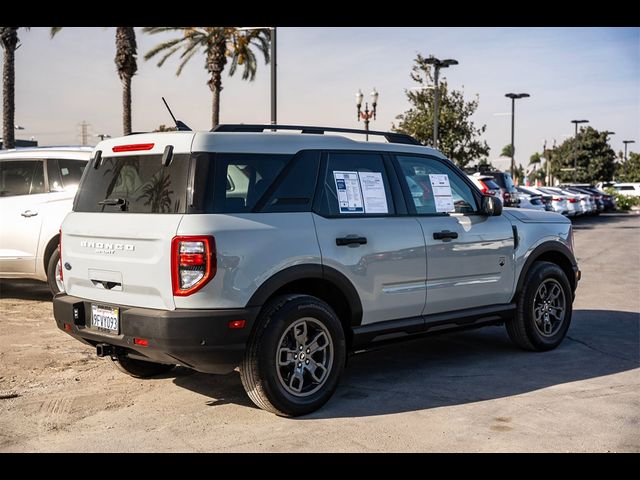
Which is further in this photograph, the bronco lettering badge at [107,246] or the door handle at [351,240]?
the door handle at [351,240]

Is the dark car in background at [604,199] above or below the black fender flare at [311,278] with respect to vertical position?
above

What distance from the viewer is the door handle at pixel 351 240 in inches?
213

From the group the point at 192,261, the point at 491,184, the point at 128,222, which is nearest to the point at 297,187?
the point at 192,261

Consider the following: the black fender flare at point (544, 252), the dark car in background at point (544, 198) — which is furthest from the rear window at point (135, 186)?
the dark car in background at point (544, 198)

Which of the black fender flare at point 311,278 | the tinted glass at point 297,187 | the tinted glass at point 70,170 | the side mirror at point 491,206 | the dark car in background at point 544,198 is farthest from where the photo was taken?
the dark car in background at point 544,198

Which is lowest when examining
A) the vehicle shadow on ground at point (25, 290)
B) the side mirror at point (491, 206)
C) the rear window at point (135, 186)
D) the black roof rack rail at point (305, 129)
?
the vehicle shadow on ground at point (25, 290)

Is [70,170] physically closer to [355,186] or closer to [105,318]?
[105,318]

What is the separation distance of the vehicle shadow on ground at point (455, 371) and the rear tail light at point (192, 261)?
1168 millimetres

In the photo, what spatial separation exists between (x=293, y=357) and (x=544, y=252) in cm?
304

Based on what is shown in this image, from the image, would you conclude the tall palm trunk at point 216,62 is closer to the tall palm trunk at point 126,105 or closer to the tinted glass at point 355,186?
the tall palm trunk at point 126,105

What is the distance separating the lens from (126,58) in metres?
24.1

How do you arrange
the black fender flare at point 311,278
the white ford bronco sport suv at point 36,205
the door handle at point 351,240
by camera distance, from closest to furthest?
the black fender flare at point 311,278
the door handle at point 351,240
the white ford bronco sport suv at point 36,205

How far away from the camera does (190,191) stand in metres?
4.88

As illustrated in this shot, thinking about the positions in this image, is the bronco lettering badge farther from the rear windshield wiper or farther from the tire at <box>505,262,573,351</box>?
the tire at <box>505,262,573,351</box>
